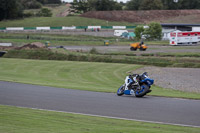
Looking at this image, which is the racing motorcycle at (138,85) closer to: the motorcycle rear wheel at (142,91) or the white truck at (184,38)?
the motorcycle rear wheel at (142,91)

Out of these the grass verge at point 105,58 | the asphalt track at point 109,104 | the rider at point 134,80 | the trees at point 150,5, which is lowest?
the grass verge at point 105,58

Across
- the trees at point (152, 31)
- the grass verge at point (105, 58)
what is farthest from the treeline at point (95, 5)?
the grass verge at point (105, 58)

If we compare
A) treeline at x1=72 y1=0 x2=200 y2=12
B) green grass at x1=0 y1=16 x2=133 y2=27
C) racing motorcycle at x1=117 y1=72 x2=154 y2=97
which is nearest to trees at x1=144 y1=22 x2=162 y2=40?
green grass at x1=0 y1=16 x2=133 y2=27

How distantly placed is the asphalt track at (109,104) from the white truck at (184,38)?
50311 millimetres

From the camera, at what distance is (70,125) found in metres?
10.5

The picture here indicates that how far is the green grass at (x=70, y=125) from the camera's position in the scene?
9.60 metres

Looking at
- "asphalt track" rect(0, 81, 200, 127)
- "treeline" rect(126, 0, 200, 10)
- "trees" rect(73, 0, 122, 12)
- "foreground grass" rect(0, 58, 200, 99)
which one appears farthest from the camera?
"treeline" rect(126, 0, 200, 10)

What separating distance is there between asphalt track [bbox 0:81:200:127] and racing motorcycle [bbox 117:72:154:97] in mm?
418

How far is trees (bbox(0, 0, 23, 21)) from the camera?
371 ft

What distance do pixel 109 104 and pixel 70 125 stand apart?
509 centimetres

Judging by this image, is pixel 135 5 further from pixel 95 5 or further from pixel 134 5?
pixel 95 5

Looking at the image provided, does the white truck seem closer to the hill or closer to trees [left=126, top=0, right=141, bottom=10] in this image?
the hill

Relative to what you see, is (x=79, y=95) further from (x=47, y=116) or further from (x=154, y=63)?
(x=154, y=63)

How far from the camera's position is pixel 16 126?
10039 millimetres
